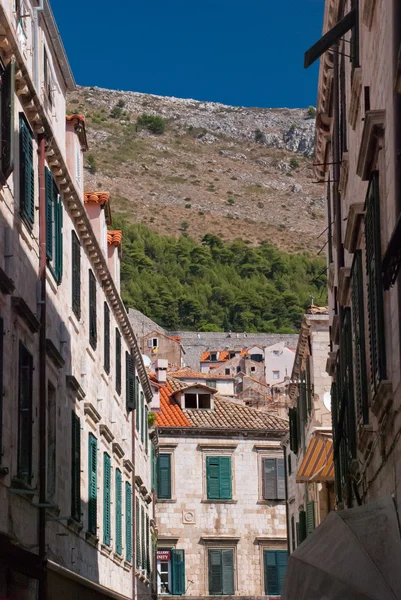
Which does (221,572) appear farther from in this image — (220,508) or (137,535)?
(137,535)

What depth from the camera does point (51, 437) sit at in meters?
20.3

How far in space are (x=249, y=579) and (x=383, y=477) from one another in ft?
122

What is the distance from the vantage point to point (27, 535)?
690 inches

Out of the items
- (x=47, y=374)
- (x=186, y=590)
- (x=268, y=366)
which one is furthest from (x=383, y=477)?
(x=268, y=366)

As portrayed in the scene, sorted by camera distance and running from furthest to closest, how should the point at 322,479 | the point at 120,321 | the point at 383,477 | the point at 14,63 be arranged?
the point at 120,321 < the point at 322,479 < the point at 14,63 < the point at 383,477

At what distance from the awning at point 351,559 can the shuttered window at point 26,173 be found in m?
8.18

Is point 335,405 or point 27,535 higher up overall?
point 335,405

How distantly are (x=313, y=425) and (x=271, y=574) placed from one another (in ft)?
64.0

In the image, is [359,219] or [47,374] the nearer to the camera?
[359,219]

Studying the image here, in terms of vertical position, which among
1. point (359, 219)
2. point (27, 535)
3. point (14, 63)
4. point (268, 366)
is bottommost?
point (27, 535)

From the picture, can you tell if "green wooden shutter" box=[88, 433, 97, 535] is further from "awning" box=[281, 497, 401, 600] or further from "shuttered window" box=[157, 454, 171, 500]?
"shuttered window" box=[157, 454, 171, 500]

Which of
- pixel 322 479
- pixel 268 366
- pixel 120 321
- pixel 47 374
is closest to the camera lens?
pixel 47 374

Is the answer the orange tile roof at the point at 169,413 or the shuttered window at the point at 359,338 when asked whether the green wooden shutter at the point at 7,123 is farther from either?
the orange tile roof at the point at 169,413

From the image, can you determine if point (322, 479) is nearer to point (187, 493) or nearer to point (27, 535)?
point (27, 535)
